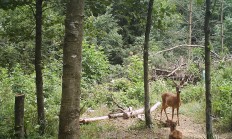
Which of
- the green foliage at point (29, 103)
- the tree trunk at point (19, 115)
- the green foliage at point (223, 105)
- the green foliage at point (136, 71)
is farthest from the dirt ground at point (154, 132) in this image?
the green foliage at point (136, 71)

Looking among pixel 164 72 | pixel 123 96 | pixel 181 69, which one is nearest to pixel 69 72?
pixel 123 96

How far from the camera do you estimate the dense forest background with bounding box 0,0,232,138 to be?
26.7 ft

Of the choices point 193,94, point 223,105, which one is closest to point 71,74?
point 223,105

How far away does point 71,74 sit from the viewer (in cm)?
385

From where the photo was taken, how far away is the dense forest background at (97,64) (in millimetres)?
8125

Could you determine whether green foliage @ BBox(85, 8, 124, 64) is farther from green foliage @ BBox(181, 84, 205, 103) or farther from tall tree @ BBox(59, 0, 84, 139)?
tall tree @ BBox(59, 0, 84, 139)

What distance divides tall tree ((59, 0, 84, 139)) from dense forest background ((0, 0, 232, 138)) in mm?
1044

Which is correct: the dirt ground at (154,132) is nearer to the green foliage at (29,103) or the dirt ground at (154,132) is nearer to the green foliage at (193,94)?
the green foliage at (29,103)

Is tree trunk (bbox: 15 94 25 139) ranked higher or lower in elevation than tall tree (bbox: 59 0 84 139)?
lower

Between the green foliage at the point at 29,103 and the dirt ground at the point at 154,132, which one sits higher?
the green foliage at the point at 29,103

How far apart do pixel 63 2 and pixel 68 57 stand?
172 inches

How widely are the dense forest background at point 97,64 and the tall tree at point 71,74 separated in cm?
104

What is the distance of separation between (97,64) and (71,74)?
13.9 metres

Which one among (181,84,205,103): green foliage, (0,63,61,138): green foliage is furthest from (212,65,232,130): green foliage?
(0,63,61,138): green foliage
